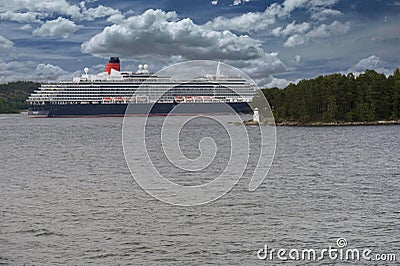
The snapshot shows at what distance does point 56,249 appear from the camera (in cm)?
1422

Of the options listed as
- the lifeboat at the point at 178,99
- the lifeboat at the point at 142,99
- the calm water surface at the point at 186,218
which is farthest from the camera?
the lifeboat at the point at 178,99

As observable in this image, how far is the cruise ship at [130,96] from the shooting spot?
112 metres

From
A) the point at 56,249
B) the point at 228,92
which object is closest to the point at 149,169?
the point at 56,249

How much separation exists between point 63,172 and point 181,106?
287 ft

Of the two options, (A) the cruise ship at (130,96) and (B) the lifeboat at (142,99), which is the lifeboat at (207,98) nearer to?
(A) the cruise ship at (130,96)

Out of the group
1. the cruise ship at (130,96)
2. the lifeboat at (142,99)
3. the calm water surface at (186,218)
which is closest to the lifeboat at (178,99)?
the cruise ship at (130,96)

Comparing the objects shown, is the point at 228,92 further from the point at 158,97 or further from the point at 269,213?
the point at 269,213

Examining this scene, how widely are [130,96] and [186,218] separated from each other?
9693cm

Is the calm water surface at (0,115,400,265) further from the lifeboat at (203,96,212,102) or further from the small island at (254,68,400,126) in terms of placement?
the lifeboat at (203,96,212,102)
